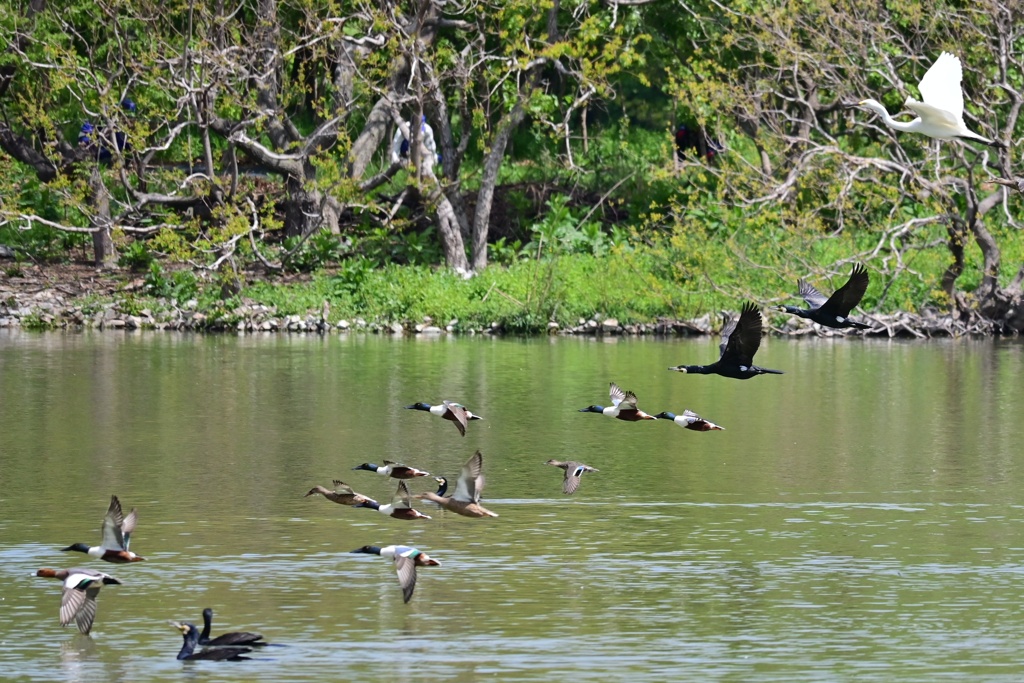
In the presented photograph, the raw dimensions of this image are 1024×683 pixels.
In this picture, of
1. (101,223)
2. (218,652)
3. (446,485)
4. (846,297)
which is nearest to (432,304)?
(101,223)

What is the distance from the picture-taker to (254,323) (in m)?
36.6

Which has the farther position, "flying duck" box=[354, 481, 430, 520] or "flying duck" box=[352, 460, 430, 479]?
"flying duck" box=[352, 460, 430, 479]

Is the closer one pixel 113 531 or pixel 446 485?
pixel 113 531

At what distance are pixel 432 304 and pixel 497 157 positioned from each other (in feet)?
12.0

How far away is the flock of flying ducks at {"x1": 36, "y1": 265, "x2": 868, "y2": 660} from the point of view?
417 inches

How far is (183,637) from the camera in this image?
1088 cm

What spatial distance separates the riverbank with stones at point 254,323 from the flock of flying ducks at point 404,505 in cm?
1807

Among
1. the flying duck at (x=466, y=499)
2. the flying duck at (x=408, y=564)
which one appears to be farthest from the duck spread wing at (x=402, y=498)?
the flying duck at (x=408, y=564)

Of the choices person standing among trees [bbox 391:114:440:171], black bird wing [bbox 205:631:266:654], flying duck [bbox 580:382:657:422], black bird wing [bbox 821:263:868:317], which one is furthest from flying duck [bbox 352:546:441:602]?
person standing among trees [bbox 391:114:440:171]

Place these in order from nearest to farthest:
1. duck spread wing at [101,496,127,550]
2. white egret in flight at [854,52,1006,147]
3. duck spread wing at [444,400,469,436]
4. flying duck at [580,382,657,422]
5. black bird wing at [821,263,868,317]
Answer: duck spread wing at [101,496,127,550], duck spread wing at [444,400,469,436], flying duck at [580,382,657,422], black bird wing at [821,263,868,317], white egret in flight at [854,52,1006,147]

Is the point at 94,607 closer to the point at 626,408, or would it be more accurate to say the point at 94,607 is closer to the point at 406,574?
the point at 406,574

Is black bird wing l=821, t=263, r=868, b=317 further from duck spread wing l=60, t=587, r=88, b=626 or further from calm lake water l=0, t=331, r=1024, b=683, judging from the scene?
duck spread wing l=60, t=587, r=88, b=626

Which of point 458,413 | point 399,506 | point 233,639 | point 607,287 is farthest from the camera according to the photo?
point 607,287

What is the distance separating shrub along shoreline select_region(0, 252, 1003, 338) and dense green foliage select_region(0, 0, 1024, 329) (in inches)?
3.4
